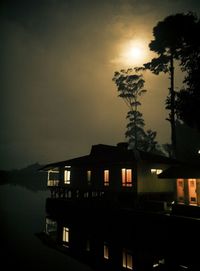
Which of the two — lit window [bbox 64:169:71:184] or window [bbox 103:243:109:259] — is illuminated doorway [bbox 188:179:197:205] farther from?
lit window [bbox 64:169:71:184]

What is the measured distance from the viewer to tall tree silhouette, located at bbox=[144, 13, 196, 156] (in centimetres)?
3024

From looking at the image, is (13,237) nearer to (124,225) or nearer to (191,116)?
(124,225)

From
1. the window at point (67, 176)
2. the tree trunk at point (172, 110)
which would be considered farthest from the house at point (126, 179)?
the tree trunk at point (172, 110)

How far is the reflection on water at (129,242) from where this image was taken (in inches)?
577

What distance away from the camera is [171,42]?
31797mm

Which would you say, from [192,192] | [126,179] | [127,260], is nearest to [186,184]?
[192,192]

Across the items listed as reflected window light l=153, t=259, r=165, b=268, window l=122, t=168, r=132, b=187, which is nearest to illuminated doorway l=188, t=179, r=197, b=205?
window l=122, t=168, r=132, b=187

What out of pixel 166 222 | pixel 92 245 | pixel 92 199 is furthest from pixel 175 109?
pixel 92 245

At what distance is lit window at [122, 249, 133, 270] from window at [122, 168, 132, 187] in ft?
31.7

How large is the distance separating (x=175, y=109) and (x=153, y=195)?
37.4 ft

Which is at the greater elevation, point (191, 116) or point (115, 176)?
point (191, 116)

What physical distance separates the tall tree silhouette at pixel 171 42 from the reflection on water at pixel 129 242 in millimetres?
14171

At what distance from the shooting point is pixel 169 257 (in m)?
14.8

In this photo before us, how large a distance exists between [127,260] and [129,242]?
9.61ft
